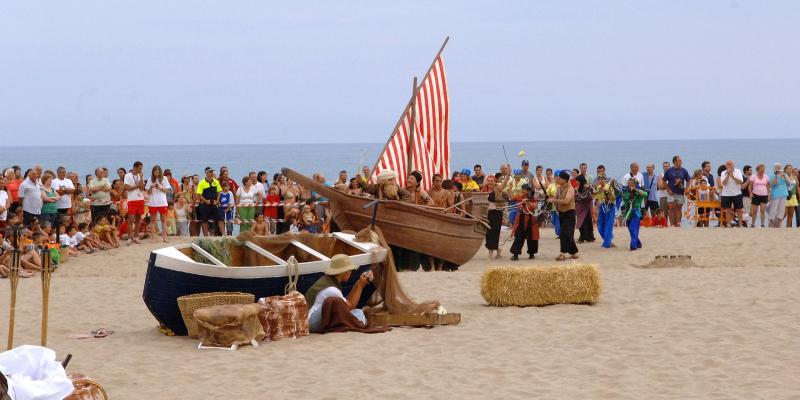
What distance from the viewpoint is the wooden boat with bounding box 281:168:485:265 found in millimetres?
16531

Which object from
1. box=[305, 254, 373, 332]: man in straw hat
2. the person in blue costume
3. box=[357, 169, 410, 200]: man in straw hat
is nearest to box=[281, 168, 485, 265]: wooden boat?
box=[357, 169, 410, 200]: man in straw hat

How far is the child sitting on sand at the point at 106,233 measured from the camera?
1958 cm

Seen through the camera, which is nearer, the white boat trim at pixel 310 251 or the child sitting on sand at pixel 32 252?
the white boat trim at pixel 310 251

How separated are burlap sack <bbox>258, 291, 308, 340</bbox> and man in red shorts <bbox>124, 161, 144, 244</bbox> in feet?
31.1

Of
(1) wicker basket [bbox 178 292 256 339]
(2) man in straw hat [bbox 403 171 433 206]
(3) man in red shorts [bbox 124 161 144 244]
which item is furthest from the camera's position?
(3) man in red shorts [bbox 124 161 144 244]

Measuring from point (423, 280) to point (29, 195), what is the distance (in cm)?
661

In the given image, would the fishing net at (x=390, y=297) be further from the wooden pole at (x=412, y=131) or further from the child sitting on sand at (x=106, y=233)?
the child sitting on sand at (x=106, y=233)

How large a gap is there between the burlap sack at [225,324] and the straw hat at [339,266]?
1115mm

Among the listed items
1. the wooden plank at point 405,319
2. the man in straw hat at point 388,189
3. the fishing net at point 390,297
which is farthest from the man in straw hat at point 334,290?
the man in straw hat at point 388,189

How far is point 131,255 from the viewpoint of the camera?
18.8 m

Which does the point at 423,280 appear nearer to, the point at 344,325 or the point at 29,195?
the point at 344,325

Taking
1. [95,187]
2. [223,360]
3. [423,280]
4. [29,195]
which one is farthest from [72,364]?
[95,187]

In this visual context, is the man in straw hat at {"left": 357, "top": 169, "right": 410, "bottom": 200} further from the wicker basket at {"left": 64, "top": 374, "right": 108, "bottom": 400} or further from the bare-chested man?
the wicker basket at {"left": 64, "top": 374, "right": 108, "bottom": 400}

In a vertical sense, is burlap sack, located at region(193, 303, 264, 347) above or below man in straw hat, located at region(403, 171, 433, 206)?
below
